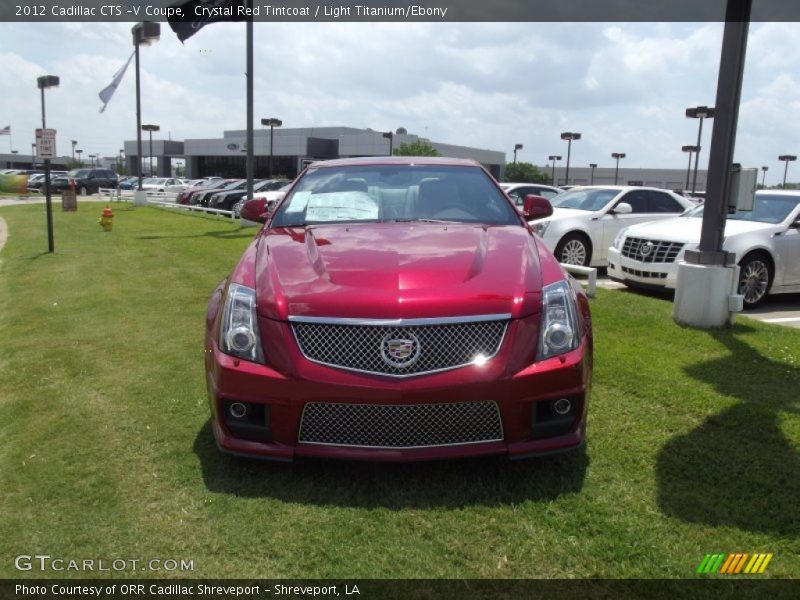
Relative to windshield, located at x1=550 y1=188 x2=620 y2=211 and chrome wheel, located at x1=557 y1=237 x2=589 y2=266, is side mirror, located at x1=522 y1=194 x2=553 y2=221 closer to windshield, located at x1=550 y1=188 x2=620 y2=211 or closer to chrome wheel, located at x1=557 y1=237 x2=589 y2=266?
chrome wheel, located at x1=557 y1=237 x2=589 y2=266

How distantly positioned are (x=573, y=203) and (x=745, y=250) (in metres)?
3.96

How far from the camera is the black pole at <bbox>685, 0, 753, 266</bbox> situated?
238 inches

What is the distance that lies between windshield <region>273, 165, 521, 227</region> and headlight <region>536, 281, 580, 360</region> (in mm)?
1066

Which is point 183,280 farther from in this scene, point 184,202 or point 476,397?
point 184,202

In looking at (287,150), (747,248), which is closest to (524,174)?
(287,150)

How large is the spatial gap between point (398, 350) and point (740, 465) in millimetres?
1888

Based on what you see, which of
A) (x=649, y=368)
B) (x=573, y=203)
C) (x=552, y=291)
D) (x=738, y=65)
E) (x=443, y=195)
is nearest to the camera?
(x=552, y=291)

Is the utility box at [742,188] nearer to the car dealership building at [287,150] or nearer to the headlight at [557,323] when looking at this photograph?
the headlight at [557,323]

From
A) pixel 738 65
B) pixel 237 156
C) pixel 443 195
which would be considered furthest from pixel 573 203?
pixel 237 156

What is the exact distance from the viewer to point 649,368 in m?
4.94

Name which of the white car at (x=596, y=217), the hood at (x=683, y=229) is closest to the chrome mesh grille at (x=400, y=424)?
the hood at (x=683, y=229)

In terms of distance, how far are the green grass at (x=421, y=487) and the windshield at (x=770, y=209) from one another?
385 centimetres

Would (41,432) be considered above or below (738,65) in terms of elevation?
below

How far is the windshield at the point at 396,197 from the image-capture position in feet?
14.1
